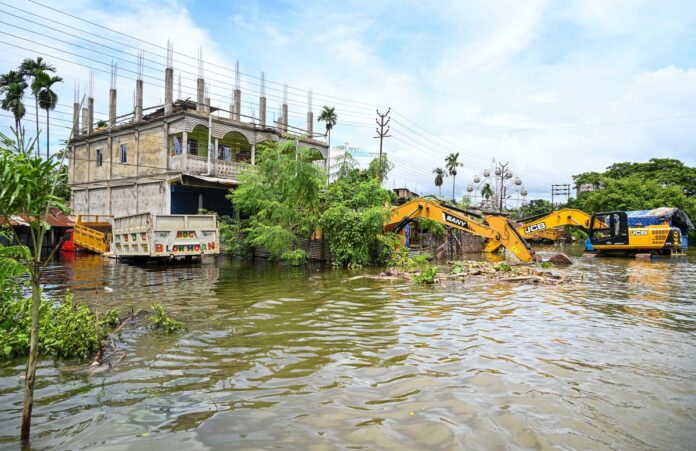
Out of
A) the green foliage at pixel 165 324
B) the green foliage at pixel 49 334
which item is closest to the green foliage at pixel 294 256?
the green foliage at pixel 165 324

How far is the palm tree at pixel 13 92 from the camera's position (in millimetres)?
35031

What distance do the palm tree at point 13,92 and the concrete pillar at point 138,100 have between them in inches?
570

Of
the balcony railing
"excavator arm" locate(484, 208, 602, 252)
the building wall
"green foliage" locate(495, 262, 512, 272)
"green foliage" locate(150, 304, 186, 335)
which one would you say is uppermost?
the balcony railing

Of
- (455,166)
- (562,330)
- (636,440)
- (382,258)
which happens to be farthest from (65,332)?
(455,166)

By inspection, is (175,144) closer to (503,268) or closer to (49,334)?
(503,268)

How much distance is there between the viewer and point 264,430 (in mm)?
3596

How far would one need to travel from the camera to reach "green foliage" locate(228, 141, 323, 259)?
17688 millimetres

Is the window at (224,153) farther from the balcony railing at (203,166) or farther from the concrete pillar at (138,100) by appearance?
the concrete pillar at (138,100)

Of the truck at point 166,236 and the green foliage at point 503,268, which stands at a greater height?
the truck at point 166,236

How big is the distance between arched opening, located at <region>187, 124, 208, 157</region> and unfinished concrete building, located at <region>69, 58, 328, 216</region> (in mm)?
34

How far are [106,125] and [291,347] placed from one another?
32075 millimetres

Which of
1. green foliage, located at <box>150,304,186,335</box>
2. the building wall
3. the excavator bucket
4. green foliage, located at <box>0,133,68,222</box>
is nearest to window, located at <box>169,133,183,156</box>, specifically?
the building wall

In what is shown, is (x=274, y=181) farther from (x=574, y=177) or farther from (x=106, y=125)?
(x=574, y=177)

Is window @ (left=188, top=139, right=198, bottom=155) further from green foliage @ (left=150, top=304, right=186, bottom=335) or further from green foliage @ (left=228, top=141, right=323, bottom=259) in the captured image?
green foliage @ (left=150, top=304, right=186, bottom=335)
